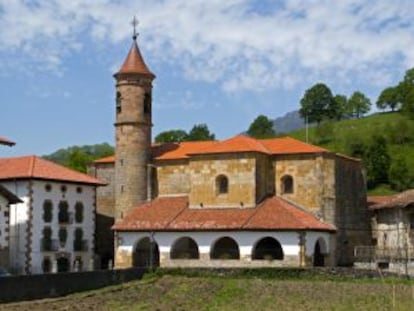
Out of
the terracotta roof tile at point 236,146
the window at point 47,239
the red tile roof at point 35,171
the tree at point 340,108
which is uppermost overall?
the tree at point 340,108

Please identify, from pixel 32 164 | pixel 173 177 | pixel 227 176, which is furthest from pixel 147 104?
pixel 32 164

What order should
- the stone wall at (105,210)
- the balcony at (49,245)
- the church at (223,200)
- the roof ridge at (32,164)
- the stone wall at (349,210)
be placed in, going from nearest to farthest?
the church at (223,200)
the roof ridge at (32,164)
the balcony at (49,245)
the stone wall at (349,210)
the stone wall at (105,210)

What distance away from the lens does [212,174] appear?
5581 cm

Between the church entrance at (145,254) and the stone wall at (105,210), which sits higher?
the stone wall at (105,210)

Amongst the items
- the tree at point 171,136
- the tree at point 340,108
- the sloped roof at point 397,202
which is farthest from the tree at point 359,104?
the sloped roof at point 397,202

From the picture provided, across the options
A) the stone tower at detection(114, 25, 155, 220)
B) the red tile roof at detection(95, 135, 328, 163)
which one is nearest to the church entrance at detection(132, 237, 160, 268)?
the stone tower at detection(114, 25, 155, 220)

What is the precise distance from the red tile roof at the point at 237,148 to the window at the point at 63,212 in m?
7.67

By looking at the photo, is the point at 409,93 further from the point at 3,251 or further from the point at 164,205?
the point at 3,251

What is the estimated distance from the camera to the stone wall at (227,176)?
5453 centimetres

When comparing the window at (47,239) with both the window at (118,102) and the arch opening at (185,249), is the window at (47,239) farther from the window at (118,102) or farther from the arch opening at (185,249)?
the window at (118,102)

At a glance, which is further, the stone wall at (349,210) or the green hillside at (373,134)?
the green hillside at (373,134)

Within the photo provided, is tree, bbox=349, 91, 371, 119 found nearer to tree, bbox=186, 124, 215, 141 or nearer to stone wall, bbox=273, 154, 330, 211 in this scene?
tree, bbox=186, 124, 215, 141

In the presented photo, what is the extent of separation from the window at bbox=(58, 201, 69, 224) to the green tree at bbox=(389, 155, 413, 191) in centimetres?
4801

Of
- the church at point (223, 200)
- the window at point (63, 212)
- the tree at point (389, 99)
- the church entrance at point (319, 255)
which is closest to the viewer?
the church at point (223, 200)
